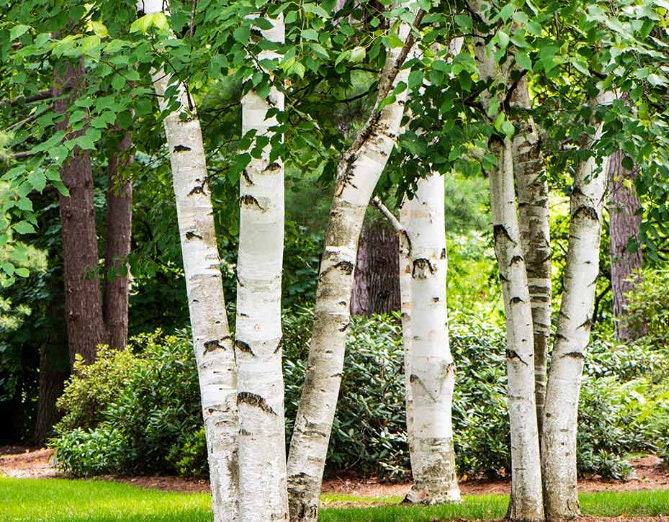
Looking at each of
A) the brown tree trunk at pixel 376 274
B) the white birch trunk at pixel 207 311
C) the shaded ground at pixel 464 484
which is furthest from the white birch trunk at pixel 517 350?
the brown tree trunk at pixel 376 274

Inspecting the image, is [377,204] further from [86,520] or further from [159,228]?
[86,520]

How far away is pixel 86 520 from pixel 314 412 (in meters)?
3.26

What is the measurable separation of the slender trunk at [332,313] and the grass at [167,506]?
59.2 inches

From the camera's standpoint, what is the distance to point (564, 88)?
6.34 m

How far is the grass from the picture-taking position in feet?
20.6

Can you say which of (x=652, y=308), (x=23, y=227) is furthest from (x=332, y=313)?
(x=652, y=308)

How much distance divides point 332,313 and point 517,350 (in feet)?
4.79

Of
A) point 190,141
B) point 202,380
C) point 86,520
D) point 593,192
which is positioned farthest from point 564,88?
point 86,520

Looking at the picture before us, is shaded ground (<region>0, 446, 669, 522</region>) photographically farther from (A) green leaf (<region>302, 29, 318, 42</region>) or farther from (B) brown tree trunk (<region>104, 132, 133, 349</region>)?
(A) green leaf (<region>302, 29, 318, 42</region>)

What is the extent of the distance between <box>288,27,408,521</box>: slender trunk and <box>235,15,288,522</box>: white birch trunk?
261 millimetres

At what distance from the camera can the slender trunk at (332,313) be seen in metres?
4.77

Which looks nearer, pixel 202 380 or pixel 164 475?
pixel 202 380

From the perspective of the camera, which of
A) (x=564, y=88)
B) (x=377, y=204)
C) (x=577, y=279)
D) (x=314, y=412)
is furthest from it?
(x=377, y=204)

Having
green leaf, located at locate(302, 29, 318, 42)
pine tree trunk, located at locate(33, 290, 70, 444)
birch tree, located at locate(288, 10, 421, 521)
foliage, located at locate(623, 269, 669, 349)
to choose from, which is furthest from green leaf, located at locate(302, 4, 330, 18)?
pine tree trunk, located at locate(33, 290, 70, 444)
